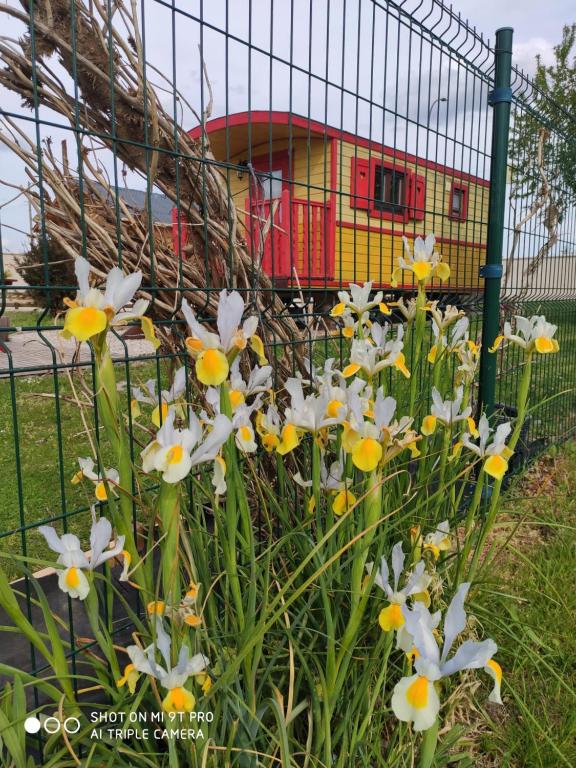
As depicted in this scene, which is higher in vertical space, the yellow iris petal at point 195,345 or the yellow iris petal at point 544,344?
the yellow iris petal at point 195,345

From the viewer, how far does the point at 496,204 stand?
9.13 ft

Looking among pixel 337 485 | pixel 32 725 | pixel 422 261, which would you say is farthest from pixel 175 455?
pixel 422 261

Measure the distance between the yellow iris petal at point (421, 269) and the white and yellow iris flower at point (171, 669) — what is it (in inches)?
51.7

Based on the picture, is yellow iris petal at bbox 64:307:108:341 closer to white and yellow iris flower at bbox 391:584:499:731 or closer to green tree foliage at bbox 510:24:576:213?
white and yellow iris flower at bbox 391:584:499:731

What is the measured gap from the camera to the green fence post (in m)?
2.71

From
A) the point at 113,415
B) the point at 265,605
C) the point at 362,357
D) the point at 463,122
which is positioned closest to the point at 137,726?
the point at 265,605

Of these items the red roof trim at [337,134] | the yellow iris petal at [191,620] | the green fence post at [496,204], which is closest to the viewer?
the yellow iris petal at [191,620]

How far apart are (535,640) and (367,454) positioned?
91 centimetres

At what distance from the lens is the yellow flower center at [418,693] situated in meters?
0.70

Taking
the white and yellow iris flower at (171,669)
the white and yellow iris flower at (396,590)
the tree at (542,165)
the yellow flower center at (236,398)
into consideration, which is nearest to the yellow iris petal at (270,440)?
the yellow flower center at (236,398)

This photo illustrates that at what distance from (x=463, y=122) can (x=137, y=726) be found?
2.83m

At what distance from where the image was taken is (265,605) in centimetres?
97

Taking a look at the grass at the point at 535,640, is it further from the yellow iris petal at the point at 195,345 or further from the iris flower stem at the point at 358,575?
the yellow iris petal at the point at 195,345

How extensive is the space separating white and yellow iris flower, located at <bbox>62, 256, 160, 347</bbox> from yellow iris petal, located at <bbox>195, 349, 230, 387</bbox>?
0.14 meters
